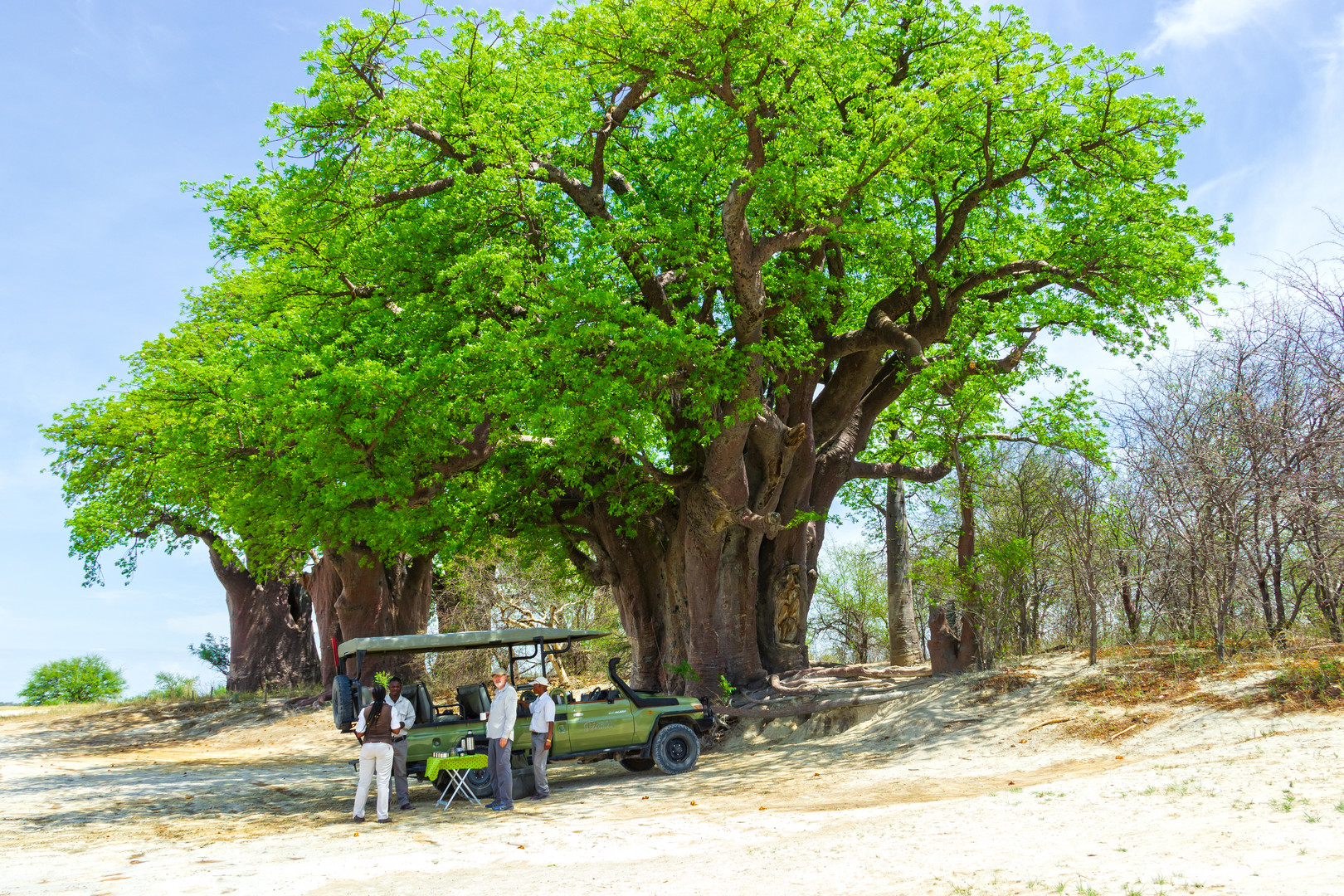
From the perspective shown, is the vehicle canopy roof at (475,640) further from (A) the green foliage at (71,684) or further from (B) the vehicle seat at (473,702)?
(A) the green foliage at (71,684)

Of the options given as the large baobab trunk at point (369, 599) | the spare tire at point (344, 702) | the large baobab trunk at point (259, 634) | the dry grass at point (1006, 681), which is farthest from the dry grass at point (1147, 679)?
the large baobab trunk at point (259, 634)

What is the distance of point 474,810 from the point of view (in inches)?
444

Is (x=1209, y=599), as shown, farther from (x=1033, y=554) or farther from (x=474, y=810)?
(x=474, y=810)

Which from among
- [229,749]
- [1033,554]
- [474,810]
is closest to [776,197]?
[1033,554]

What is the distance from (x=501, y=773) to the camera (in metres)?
11.2

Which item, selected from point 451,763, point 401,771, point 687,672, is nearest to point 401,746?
point 401,771

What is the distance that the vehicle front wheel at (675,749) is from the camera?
13.4 metres

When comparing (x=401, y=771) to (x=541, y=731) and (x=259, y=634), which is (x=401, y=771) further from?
(x=259, y=634)

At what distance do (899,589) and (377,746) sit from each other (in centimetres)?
1615

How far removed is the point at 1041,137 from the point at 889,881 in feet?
42.3

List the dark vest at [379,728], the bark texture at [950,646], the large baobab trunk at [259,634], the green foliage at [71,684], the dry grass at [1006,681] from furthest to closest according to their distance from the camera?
the green foliage at [71,684] → the large baobab trunk at [259,634] → the bark texture at [950,646] → the dry grass at [1006,681] → the dark vest at [379,728]

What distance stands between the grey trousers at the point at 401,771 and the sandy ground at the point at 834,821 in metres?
0.35

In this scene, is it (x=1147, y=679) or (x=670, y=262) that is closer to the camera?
(x=1147, y=679)

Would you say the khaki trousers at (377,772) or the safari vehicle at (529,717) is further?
the safari vehicle at (529,717)
